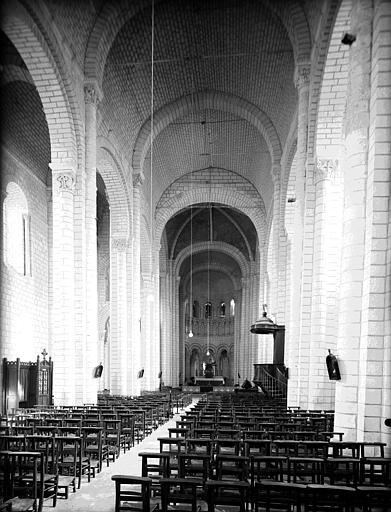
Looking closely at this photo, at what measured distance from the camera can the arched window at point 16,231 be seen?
20641 millimetres

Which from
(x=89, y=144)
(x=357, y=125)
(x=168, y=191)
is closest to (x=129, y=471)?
(x=357, y=125)

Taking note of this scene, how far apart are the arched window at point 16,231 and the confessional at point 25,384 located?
4048mm

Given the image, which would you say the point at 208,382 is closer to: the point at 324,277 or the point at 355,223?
the point at 324,277

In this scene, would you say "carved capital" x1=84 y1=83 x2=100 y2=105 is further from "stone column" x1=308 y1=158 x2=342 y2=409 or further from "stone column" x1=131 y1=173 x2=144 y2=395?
"stone column" x1=131 y1=173 x2=144 y2=395

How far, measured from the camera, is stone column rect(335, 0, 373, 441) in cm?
948

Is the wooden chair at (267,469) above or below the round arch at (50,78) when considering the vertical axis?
below

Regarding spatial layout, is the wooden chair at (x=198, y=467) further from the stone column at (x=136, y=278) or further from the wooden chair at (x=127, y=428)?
the stone column at (x=136, y=278)

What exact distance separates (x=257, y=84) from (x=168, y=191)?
12.4 m

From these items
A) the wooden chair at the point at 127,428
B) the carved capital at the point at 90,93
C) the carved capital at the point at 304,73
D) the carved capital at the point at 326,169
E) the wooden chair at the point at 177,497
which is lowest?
the wooden chair at the point at 127,428

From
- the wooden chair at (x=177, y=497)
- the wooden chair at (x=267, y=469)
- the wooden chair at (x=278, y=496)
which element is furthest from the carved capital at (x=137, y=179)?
the wooden chair at (x=177, y=497)

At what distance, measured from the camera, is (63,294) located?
15.8 m

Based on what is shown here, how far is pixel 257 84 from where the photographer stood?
22.9 meters

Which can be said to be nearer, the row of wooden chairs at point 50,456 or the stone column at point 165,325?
the row of wooden chairs at point 50,456

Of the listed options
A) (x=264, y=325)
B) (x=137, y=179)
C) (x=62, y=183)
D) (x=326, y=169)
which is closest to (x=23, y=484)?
(x=62, y=183)
